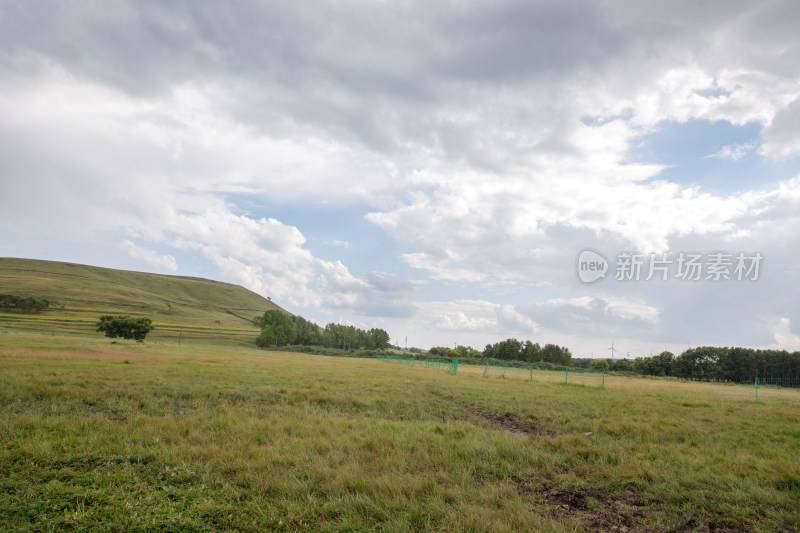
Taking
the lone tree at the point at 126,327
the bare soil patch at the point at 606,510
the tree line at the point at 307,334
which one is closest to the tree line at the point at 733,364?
the tree line at the point at 307,334

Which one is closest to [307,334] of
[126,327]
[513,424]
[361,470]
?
[126,327]

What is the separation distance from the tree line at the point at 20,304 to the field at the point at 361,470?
141 m

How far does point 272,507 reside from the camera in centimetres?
536

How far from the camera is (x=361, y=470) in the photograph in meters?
6.80

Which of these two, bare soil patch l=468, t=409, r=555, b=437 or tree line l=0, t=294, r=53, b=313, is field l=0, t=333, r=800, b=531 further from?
tree line l=0, t=294, r=53, b=313

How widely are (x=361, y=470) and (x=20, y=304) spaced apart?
15432cm

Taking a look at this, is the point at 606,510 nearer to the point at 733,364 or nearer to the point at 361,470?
the point at 361,470

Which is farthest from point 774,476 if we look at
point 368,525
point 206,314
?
point 206,314

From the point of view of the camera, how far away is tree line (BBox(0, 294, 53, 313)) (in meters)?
114

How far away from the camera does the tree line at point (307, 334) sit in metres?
132

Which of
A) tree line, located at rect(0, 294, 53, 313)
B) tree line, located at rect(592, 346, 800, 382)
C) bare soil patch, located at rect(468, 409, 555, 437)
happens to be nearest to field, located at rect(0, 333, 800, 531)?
bare soil patch, located at rect(468, 409, 555, 437)

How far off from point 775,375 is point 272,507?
13096 cm

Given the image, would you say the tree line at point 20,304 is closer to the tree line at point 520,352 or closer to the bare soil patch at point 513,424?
the tree line at point 520,352

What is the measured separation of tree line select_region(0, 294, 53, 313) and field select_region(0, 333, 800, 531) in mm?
141060
